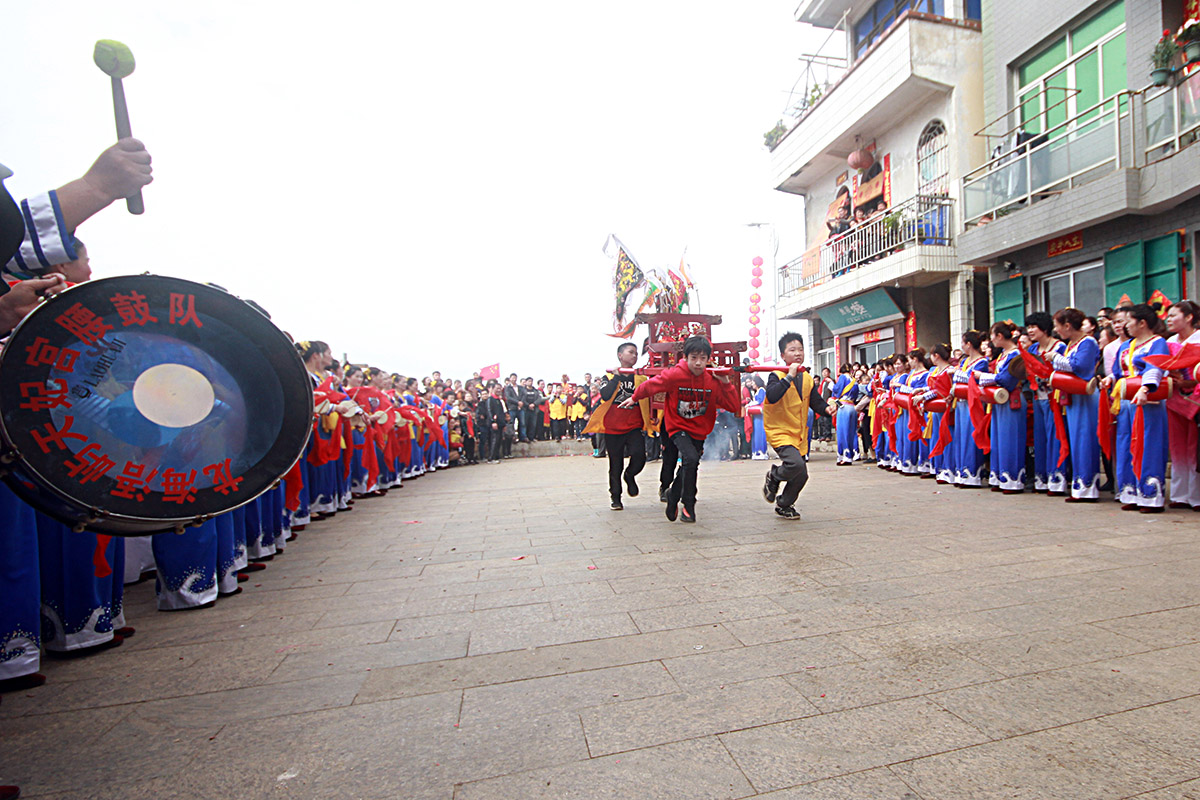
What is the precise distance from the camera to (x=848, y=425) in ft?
42.4

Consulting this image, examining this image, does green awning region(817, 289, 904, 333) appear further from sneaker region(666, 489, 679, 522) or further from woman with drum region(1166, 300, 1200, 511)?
sneaker region(666, 489, 679, 522)

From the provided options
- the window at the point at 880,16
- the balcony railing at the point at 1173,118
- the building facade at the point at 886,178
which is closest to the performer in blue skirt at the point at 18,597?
the balcony railing at the point at 1173,118

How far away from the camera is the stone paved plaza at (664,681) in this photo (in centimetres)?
197

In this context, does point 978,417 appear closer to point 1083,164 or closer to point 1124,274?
point 1124,274

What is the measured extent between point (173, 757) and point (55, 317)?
1.44m

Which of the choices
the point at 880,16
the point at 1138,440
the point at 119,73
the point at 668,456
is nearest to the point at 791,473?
the point at 668,456

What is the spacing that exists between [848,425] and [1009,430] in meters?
5.17

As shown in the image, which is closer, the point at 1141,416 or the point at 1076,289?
the point at 1141,416

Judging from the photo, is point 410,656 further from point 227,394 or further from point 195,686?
point 227,394

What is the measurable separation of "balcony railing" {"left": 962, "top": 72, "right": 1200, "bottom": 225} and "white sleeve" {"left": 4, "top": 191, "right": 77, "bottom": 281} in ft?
41.0

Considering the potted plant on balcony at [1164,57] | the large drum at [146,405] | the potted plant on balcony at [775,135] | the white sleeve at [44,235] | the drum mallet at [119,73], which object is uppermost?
the potted plant on balcony at [775,135]

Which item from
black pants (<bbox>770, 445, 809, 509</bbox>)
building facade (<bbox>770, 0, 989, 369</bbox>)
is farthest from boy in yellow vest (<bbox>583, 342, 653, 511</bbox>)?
building facade (<bbox>770, 0, 989, 369</bbox>)

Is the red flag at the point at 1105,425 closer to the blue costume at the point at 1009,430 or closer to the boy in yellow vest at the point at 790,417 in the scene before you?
the blue costume at the point at 1009,430

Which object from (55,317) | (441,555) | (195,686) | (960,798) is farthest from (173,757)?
(441,555)
